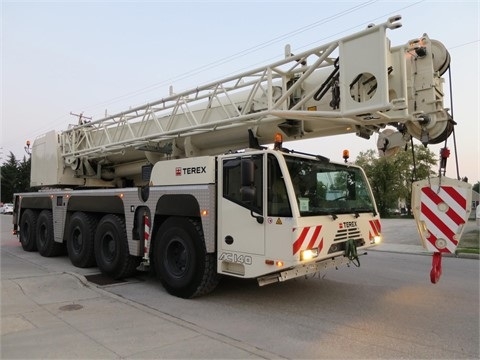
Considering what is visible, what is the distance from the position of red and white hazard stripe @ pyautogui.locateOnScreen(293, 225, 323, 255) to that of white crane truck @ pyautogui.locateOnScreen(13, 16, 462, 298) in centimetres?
1

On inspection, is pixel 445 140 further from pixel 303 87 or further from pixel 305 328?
pixel 305 328

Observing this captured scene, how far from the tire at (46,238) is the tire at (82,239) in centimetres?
144

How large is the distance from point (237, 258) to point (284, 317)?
1013 millimetres

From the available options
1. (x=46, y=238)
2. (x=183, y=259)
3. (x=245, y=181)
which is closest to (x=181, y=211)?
(x=183, y=259)

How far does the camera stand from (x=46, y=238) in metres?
11.1

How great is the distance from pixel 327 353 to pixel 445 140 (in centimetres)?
317

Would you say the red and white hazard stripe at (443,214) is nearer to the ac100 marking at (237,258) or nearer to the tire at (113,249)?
the ac100 marking at (237,258)

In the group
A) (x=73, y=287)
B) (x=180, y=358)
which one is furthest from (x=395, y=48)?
(x=73, y=287)

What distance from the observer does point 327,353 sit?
4250 mm

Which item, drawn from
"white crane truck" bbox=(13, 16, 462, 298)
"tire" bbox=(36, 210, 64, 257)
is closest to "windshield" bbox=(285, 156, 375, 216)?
"white crane truck" bbox=(13, 16, 462, 298)

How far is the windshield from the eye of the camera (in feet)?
18.7

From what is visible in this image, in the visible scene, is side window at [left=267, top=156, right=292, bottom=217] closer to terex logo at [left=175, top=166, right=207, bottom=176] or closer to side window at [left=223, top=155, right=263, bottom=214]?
side window at [left=223, top=155, right=263, bottom=214]

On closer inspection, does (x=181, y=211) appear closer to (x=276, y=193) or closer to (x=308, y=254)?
(x=276, y=193)

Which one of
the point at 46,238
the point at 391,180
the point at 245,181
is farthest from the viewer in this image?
the point at 391,180
